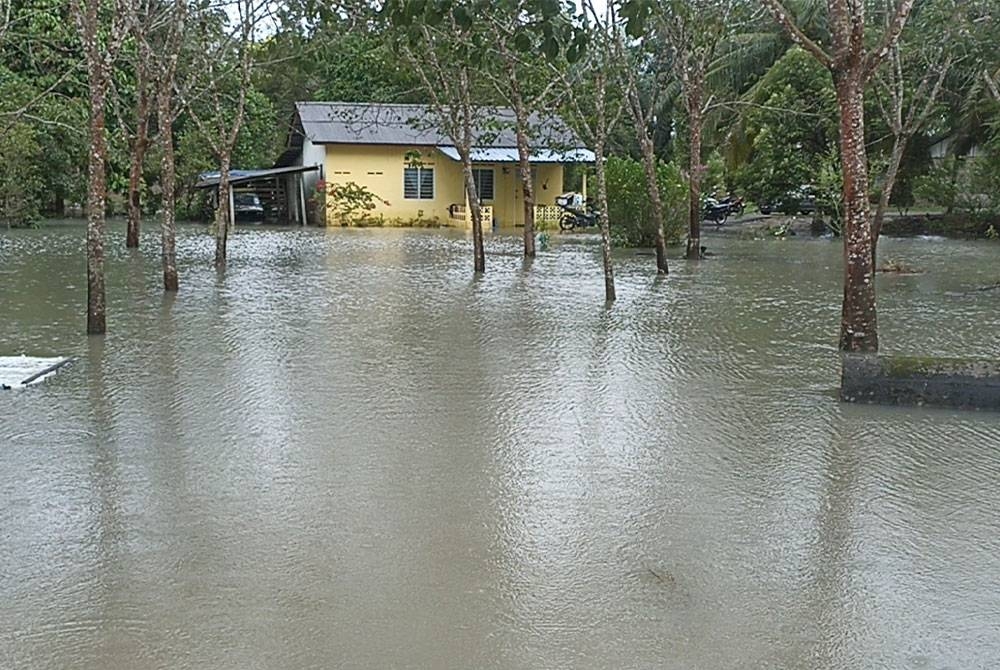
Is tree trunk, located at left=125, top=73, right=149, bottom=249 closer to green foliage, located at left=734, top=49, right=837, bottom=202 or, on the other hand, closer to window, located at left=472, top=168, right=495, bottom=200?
window, located at left=472, top=168, right=495, bottom=200

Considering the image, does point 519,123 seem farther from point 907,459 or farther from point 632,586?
point 632,586

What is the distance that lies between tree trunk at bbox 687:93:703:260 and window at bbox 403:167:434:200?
16.8 m

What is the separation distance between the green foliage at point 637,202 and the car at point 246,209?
64.1ft

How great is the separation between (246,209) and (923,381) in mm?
33507

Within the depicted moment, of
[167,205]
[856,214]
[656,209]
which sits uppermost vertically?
[167,205]

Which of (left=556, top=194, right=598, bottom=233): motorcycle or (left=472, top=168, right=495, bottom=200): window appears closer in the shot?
(left=556, top=194, right=598, bottom=233): motorcycle

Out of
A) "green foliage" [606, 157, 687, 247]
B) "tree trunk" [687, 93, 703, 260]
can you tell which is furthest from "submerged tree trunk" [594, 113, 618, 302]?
"green foliage" [606, 157, 687, 247]

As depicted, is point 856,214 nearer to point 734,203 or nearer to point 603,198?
point 603,198

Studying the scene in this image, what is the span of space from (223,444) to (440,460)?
128 centimetres

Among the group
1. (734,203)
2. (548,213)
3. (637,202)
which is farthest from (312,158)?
(637,202)

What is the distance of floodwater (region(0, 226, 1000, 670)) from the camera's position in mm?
3551

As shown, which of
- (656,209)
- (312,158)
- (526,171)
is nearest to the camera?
(656,209)

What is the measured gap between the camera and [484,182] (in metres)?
35.2

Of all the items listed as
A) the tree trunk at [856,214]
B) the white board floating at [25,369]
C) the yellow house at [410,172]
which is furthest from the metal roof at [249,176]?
the tree trunk at [856,214]
